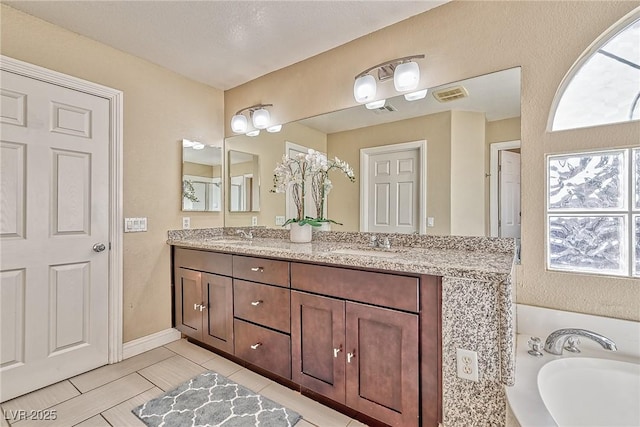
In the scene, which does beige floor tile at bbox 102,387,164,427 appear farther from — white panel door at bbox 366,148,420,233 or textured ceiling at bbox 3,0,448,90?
textured ceiling at bbox 3,0,448,90

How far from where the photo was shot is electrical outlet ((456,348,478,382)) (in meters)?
1.19

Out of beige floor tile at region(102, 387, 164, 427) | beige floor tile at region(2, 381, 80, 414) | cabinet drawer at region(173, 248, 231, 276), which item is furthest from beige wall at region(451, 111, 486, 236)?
beige floor tile at region(2, 381, 80, 414)

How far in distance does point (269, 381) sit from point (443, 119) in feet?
6.61

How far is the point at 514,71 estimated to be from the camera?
160 cm

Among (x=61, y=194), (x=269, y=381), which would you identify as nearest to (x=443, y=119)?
(x=269, y=381)

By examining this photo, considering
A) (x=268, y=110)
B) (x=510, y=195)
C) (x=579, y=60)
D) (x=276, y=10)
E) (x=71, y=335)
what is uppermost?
(x=276, y=10)

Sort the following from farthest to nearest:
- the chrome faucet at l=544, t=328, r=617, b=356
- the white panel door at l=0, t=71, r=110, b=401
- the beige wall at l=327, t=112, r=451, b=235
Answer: the beige wall at l=327, t=112, r=451, b=235
the white panel door at l=0, t=71, r=110, b=401
the chrome faucet at l=544, t=328, r=617, b=356

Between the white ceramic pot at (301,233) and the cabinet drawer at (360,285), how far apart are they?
2.11 feet

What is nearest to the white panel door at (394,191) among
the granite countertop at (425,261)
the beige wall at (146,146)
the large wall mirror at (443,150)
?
the large wall mirror at (443,150)

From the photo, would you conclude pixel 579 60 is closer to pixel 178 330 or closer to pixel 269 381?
pixel 269 381

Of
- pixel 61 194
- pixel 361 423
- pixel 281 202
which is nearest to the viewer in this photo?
pixel 361 423

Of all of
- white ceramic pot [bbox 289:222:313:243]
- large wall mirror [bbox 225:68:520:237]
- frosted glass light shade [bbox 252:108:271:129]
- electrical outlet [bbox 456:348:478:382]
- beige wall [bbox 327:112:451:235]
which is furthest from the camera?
frosted glass light shade [bbox 252:108:271:129]

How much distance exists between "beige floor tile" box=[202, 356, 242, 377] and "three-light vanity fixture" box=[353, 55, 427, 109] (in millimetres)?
2067

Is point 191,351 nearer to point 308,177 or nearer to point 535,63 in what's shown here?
point 308,177
